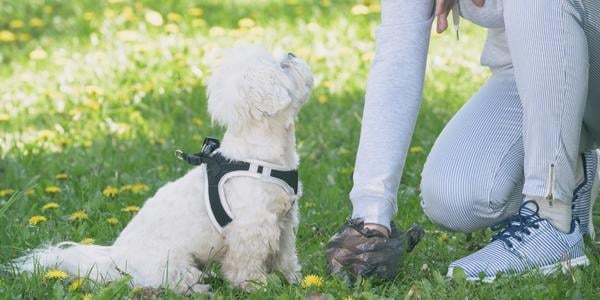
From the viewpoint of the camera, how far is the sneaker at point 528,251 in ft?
10.3

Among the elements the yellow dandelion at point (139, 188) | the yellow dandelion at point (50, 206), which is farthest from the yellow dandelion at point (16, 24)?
the yellow dandelion at point (50, 206)

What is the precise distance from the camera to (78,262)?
331 centimetres

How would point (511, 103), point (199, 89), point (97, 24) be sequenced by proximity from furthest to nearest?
point (97, 24)
point (199, 89)
point (511, 103)

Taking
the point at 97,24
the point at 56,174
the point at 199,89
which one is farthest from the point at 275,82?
the point at 97,24

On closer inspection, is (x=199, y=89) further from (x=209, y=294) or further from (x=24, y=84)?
(x=209, y=294)

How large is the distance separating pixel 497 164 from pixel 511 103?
255 millimetres

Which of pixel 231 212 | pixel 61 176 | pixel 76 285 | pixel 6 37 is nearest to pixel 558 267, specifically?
pixel 231 212

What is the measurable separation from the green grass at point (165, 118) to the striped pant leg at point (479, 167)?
206mm

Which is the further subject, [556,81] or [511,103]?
[511,103]

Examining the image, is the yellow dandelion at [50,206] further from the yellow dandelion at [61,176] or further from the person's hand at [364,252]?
the person's hand at [364,252]

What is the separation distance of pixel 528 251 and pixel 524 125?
380 mm

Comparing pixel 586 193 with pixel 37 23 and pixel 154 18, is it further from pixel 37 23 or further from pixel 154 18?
pixel 37 23

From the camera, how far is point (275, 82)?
10.8 ft

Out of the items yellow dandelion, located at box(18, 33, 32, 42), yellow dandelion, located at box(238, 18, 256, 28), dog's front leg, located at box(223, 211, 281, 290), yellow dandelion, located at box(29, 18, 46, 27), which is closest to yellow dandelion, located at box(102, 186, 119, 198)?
dog's front leg, located at box(223, 211, 281, 290)
